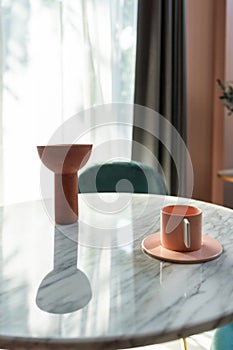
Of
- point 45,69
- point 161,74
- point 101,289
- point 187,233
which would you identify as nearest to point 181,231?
point 187,233

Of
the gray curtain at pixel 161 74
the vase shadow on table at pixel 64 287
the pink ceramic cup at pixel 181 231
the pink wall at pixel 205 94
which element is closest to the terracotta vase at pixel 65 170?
the vase shadow on table at pixel 64 287

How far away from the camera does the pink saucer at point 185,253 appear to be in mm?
735

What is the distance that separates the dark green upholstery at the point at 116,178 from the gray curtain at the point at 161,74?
77 cm

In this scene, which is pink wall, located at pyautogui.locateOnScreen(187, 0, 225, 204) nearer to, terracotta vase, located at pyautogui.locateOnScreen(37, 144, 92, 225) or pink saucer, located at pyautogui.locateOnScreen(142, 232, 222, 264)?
terracotta vase, located at pyautogui.locateOnScreen(37, 144, 92, 225)

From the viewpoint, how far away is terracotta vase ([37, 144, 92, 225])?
94 cm

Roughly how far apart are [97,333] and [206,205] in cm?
84

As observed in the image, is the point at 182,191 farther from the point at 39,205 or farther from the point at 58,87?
the point at 39,205

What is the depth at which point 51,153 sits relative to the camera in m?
0.94

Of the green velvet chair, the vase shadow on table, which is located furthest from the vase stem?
the green velvet chair

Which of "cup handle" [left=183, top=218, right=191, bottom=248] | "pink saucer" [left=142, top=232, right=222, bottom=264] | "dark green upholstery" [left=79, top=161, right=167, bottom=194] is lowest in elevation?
"pink saucer" [left=142, top=232, right=222, bottom=264]

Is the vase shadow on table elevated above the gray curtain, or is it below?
below

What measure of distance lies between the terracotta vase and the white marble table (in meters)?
0.05

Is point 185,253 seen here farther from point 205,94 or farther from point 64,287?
point 205,94

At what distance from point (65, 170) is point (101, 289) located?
400 millimetres
